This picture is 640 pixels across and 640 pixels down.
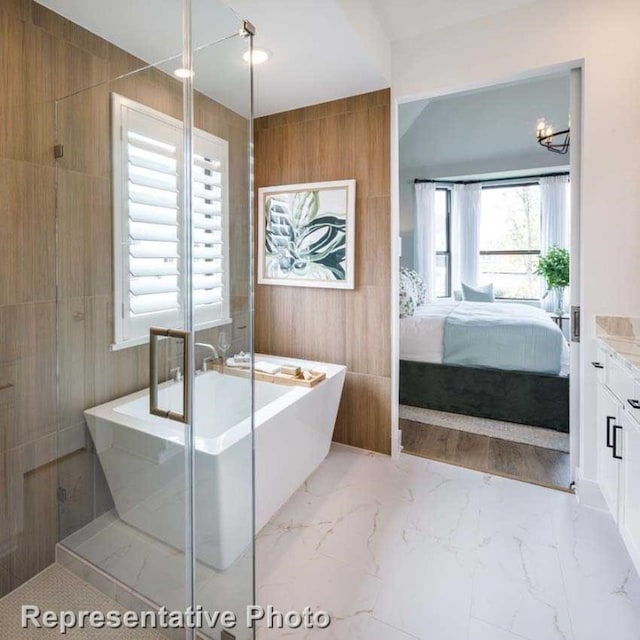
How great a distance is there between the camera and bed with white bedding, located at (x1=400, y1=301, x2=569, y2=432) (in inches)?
126

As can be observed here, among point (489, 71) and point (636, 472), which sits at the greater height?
point (489, 71)

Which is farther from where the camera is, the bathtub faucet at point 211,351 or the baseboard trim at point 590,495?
→ the baseboard trim at point 590,495

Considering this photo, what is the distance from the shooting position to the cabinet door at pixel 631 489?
1536 mm

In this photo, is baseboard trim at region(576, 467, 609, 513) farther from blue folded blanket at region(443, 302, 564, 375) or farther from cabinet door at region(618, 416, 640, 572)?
blue folded blanket at region(443, 302, 564, 375)

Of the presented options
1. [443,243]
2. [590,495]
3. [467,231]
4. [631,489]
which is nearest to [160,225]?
[631,489]

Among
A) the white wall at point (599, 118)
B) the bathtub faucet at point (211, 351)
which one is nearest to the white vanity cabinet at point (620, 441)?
the white wall at point (599, 118)

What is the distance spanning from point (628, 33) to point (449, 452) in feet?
8.46

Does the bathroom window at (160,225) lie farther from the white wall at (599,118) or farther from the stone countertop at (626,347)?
the white wall at (599,118)

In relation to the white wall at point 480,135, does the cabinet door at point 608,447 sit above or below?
below

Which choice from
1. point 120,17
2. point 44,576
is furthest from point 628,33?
point 44,576

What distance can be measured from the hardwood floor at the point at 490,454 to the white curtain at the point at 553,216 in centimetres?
422

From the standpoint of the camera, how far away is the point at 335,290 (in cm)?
288

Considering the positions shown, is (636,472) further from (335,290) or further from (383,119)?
(383,119)

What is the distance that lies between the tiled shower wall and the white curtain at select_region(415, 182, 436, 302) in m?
5.31
